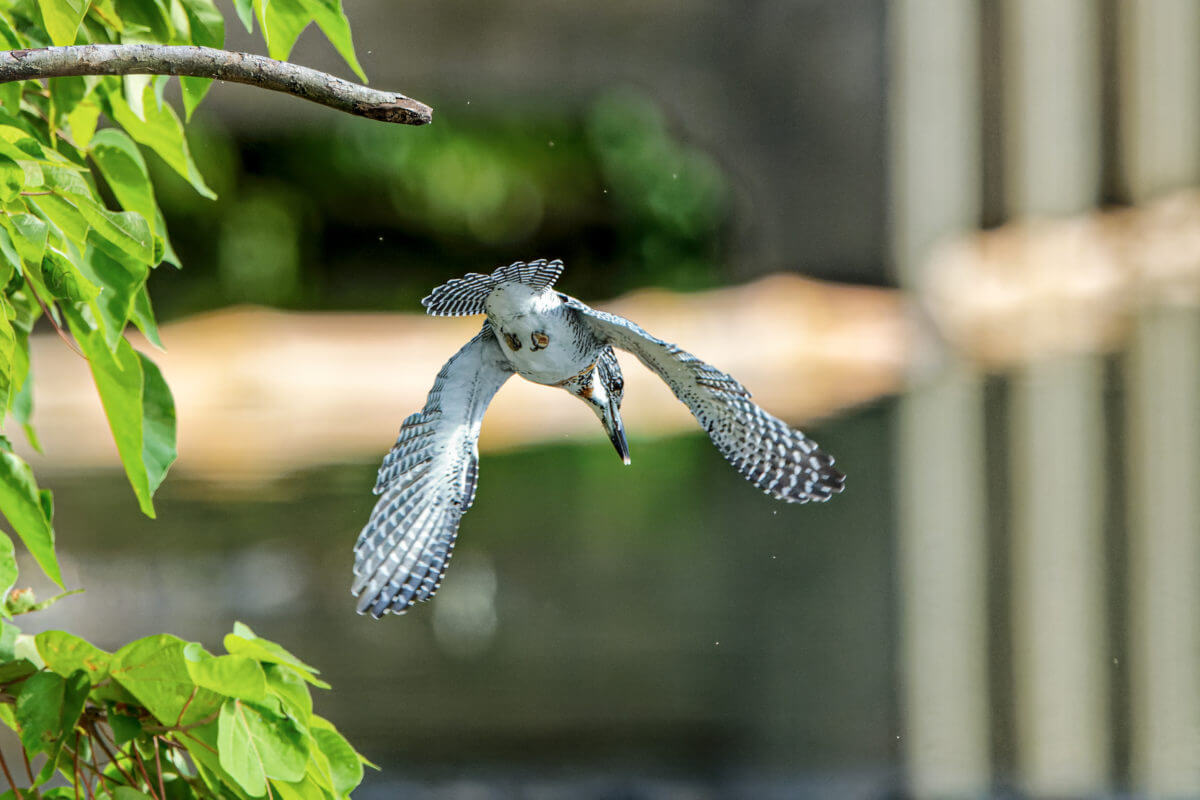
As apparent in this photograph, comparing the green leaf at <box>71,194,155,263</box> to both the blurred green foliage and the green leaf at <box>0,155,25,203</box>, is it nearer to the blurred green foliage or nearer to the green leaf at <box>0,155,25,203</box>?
the green leaf at <box>0,155,25,203</box>

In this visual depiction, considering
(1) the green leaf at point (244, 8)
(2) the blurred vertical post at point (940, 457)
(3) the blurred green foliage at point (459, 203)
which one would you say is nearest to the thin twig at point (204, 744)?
(1) the green leaf at point (244, 8)

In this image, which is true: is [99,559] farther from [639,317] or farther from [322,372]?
[639,317]

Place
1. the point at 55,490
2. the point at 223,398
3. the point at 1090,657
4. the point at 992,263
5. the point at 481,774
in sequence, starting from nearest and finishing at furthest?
1. the point at 481,774
2. the point at 1090,657
3. the point at 55,490
4. the point at 223,398
5. the point at 992,263

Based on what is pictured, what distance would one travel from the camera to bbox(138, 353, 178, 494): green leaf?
65 cm

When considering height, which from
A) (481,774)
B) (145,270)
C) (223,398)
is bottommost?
(481,774)

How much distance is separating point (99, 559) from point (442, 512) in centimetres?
287

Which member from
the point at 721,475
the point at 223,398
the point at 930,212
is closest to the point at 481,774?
the point at 721,475

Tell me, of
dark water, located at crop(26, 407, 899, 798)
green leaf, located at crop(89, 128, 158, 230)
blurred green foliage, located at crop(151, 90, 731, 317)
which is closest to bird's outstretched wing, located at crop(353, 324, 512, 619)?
green leaf, located at crop(89, 128, 158, 230)

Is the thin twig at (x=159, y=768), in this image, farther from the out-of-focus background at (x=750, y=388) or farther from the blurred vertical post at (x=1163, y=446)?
the blurred vertical post at (x=1163, y=446)

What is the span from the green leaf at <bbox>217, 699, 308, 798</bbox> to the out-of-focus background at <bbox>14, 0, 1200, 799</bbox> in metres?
1.53

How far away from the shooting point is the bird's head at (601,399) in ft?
1.90

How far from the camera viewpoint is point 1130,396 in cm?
476

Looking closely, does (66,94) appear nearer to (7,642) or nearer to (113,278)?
(113,278)

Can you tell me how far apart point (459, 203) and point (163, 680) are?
6.68 metres
